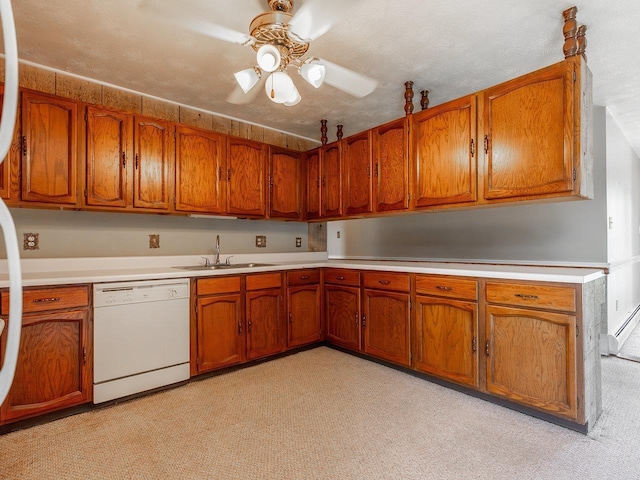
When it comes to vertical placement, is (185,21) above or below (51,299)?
above

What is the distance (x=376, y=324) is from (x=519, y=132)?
1.83 m

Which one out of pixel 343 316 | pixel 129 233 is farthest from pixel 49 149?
pixel 343 316

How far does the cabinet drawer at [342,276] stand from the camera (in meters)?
3.30

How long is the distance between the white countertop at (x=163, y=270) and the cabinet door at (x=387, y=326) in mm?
259

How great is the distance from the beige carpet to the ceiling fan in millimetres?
1914

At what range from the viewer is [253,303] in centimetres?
310

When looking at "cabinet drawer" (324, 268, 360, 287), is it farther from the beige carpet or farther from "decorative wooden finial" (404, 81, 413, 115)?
"decorative wooden finial" (404, 81, 413, 115)

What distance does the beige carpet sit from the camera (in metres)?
1.69

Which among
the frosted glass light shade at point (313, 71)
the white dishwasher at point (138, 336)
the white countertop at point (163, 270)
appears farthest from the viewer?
the white dishwasher at point (138, 336)

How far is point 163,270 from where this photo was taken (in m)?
2.85

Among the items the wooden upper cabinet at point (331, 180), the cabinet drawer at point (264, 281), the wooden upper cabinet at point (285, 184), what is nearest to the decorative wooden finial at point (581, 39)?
the wooden upper cabinet at point (331, 180)

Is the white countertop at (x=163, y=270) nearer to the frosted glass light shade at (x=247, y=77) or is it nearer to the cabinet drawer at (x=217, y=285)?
the cabinet drawer at (x=217, y=285)

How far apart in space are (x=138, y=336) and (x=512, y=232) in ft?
11.6

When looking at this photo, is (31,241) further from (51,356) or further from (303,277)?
(303,277)
